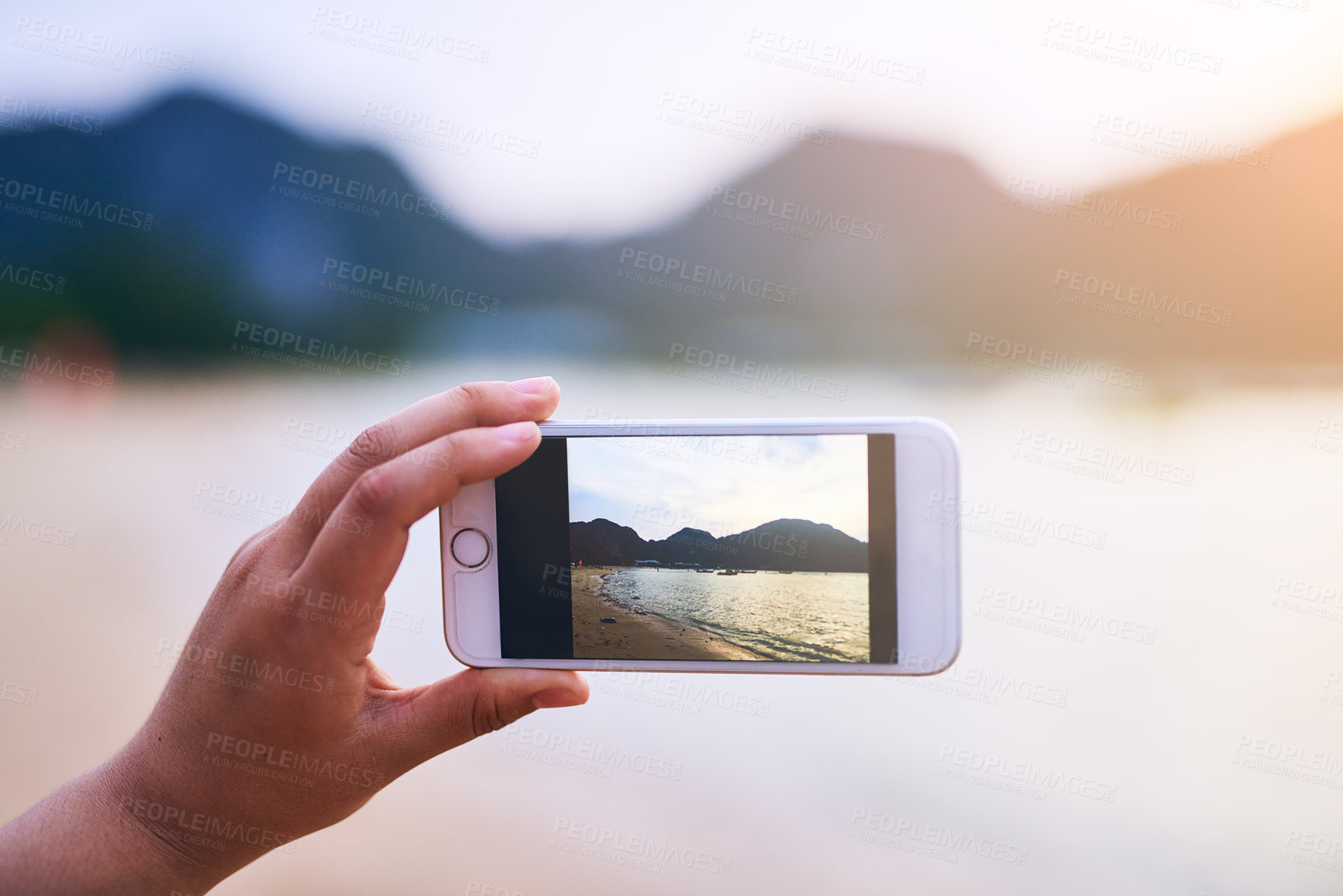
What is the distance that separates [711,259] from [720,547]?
50 cm

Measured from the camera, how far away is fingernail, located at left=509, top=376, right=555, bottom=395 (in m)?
0.60

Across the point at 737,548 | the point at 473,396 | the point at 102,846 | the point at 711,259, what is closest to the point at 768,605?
the point at 737,548

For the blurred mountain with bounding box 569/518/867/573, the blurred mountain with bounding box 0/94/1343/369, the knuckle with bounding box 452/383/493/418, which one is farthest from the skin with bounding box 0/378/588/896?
the blurred mountain with bounding box 0/94/1343/369

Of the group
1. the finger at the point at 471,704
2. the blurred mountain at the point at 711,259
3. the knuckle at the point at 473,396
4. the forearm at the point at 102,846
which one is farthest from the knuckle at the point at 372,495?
the blurred mountain at the point at 711,259

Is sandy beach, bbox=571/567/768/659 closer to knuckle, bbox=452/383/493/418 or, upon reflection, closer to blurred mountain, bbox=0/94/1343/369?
knuckle, bbox=452/383/493/418

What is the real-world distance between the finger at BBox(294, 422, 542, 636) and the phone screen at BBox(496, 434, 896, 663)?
0.27 ft

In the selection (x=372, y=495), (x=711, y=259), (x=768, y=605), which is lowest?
(x=768, y=605)

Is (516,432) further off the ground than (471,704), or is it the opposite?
(516,432)

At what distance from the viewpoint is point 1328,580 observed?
860 millimetres

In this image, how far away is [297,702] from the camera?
21.2 inches

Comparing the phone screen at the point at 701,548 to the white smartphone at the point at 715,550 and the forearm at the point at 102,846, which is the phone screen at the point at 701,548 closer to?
the white smartphone at the point at 715,550

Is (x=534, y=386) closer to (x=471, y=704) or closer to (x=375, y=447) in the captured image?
(x=375, y=447)

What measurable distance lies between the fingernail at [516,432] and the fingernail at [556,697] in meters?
0.24

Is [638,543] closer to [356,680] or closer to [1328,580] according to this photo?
[356,680]
